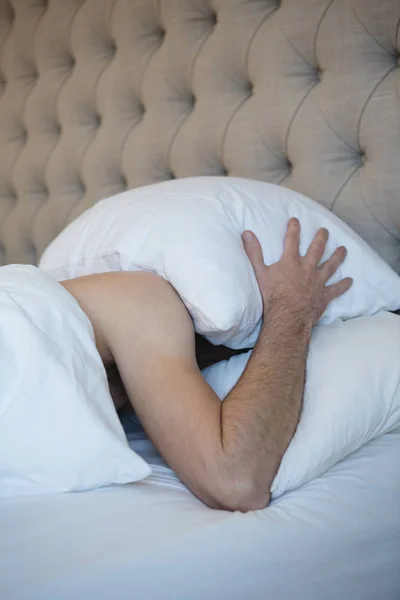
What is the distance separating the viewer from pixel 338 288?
1.15 metres

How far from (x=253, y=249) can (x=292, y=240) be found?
79 mm

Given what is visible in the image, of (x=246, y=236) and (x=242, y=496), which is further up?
(x=246, y=236)

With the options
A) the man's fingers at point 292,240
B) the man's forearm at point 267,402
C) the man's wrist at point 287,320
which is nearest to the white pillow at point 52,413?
the man's forearm at point 267,402

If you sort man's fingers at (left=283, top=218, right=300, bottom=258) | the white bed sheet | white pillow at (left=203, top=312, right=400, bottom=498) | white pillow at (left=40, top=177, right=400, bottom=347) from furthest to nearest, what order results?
man's fingers at (left=283, top=218, right=300, bottom=258), white pillow at (left=40, top=177, right=400, bottom=347), white pillow at (left=203, top=312, right=400, bottom=498), the white bed sheet

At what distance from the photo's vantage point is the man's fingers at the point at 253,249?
109cm

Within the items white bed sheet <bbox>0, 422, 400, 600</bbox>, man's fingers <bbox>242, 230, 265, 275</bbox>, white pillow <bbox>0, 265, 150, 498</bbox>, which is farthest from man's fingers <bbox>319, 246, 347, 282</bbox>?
white pillow <bbox>0, 265, 150, 498</bbox>

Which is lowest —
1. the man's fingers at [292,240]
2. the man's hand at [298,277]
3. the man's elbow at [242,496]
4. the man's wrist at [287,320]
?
the man's elbow at [242,496]

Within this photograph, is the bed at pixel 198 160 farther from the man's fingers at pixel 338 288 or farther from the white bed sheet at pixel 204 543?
the man's fingers at pixel 338 288

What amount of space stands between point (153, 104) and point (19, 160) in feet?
1.99

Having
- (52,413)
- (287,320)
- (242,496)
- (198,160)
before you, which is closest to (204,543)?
(242,496)

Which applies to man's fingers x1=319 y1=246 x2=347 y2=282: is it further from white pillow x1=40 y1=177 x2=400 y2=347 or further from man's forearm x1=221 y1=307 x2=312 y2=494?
man's forearm x1=221 y1=307 x2=312 y2=494

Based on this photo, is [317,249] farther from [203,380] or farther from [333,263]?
[203,380]

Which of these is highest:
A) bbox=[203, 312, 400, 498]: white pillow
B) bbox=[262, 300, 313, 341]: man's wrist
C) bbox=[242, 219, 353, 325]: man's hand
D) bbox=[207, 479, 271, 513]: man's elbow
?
bbox=[242, 219, 353, 325]: man's hand

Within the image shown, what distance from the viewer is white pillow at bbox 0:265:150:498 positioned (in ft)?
2.55
